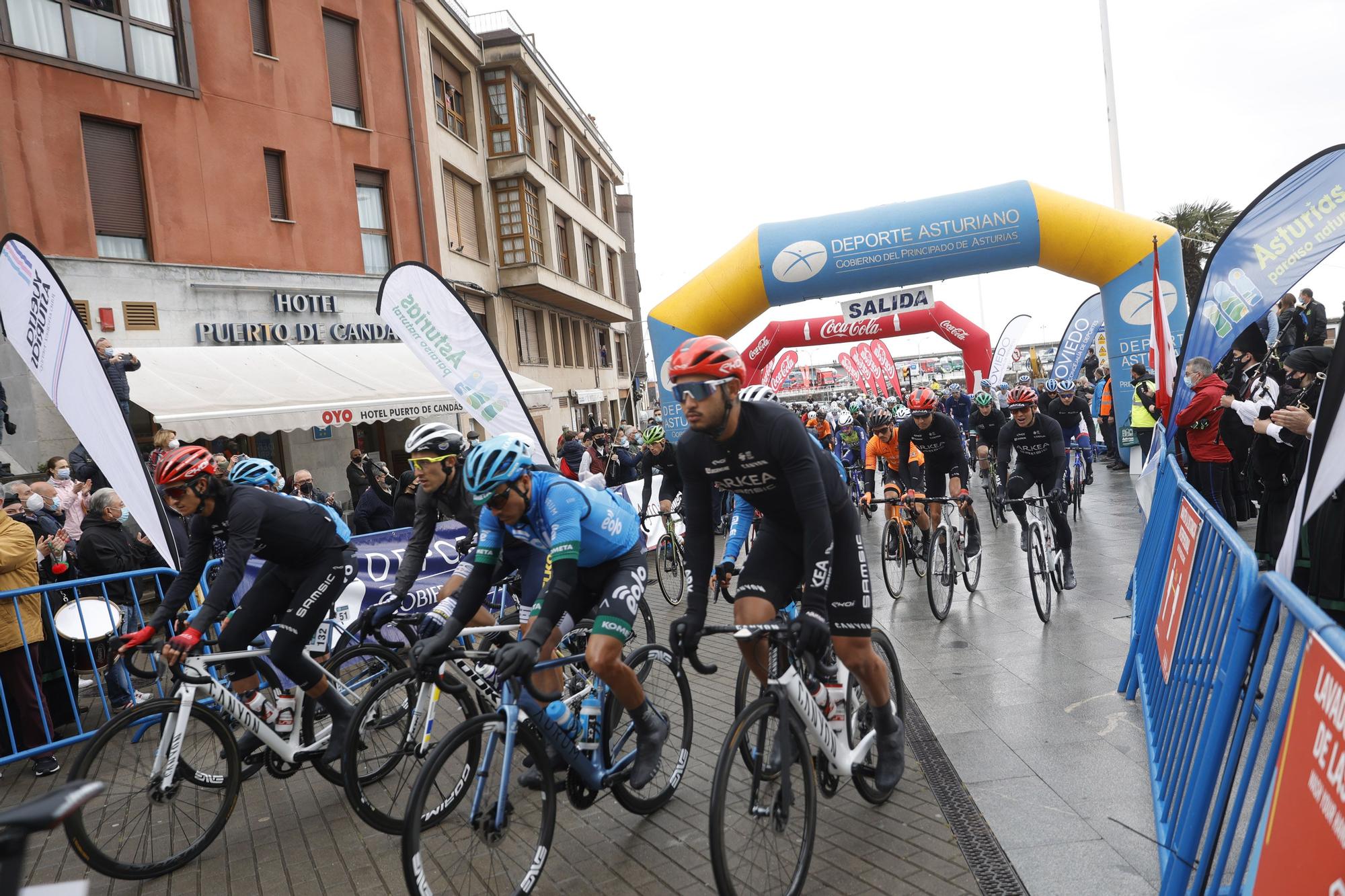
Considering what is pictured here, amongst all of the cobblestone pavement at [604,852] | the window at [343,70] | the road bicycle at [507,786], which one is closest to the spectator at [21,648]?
the cobblestone pavement at [604,852]

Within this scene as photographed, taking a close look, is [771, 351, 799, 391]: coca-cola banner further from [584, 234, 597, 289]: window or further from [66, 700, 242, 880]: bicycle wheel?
[66, 700, 242, 880]: bicycle wheel

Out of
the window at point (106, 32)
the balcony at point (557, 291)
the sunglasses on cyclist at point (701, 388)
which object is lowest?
the sunglasses on cyclist at point (701, 388)

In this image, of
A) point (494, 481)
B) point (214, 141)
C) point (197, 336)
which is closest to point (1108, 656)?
point (494, 481)

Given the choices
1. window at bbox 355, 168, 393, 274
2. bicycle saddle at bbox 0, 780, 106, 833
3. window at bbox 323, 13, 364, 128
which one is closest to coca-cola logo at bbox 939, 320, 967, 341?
window at bbox 355, 168, 393, 274

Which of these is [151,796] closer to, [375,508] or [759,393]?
[759,393]

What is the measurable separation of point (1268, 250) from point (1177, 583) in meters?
3.28

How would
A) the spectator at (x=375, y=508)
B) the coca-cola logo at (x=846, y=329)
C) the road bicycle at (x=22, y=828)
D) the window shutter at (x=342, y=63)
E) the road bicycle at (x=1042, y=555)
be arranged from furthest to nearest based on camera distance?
the coca-cola logo at (x=846, y=329), the window shutter at (x=342, y=63), the spectator at (x=375, y=508), the road bicycle at (x=1042, y=555), the road bicycle at (x=22, y=828)

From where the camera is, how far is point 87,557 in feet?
24.4

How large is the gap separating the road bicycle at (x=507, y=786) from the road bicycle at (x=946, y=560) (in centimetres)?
420

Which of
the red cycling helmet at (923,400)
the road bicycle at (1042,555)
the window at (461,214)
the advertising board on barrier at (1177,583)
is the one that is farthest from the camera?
the window at (461,214)

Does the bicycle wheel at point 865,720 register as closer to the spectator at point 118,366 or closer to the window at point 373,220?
the spectator at point 118,366

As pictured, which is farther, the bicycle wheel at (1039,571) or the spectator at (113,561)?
the bicycle wheel at (1039,571)

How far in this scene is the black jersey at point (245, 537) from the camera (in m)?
4.66

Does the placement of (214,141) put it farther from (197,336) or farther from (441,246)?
(441,246)
